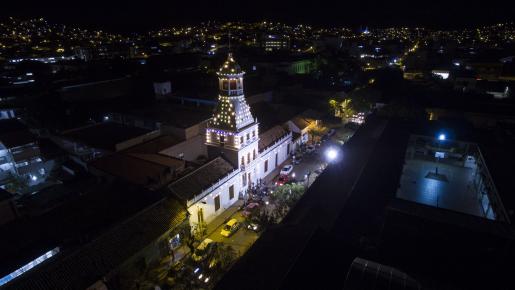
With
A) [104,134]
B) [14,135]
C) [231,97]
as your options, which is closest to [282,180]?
[231,97]

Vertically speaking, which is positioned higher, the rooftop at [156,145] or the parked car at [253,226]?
the rooftop at [156,145]

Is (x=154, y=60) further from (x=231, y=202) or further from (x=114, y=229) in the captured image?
(x=114, y=229)

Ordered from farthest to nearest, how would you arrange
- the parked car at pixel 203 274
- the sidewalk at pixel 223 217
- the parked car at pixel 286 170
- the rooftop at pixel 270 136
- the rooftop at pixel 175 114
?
1. the rooftop at pixel 175 114
2. the rooftop at pixel 270 136
3. the parked car at pixel 286 170
4. the sidewalk at pixel 223 217
5. the parked car at pixel 203 274

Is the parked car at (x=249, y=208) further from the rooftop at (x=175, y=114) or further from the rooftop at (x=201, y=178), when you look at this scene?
the rooftop at (x=175, y=114)

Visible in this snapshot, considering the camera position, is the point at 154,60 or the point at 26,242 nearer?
the point at 26,242

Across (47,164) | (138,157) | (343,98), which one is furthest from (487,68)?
(47,164)

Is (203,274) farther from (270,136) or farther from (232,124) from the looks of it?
(270,136)

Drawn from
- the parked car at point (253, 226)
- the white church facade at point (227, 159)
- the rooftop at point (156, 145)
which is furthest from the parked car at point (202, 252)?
the rooftop at point (156, 145)
